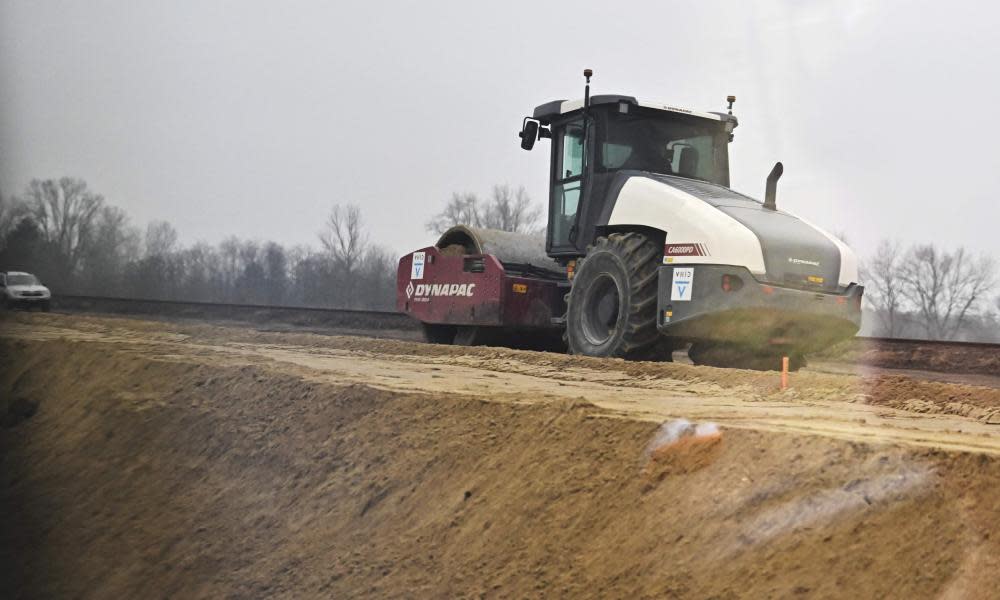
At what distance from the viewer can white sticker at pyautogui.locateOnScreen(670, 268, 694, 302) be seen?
29.9ft

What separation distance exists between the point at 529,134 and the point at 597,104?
116cm

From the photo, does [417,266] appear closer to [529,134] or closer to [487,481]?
[529,134]

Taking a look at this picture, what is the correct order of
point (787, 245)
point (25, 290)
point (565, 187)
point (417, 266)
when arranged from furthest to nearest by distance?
point (25, 290) < point (417, 266) < point (565, 187) < point (787, 245)

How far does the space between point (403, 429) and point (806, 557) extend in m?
3.23

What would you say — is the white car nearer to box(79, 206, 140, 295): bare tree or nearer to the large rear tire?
box(79, 206, 140, 295): bare tree

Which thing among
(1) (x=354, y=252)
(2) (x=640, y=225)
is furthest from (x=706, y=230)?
(1) (x=354, y=252)

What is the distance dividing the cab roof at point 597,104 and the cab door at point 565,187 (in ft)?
0.55

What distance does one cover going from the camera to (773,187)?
10.1m

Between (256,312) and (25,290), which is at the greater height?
(25,290)

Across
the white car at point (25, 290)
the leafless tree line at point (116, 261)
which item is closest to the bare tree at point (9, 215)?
the leafless tree line at point (116, 261)

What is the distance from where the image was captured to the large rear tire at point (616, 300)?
31.8 feet

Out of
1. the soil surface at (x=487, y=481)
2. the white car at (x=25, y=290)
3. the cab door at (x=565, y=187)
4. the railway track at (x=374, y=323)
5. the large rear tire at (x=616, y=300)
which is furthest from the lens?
the white car at (x=25, y=290)

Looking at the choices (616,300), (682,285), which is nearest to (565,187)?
(616,300)

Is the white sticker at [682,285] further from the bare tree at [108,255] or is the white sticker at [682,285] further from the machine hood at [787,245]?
the bare tree at [108,255]
